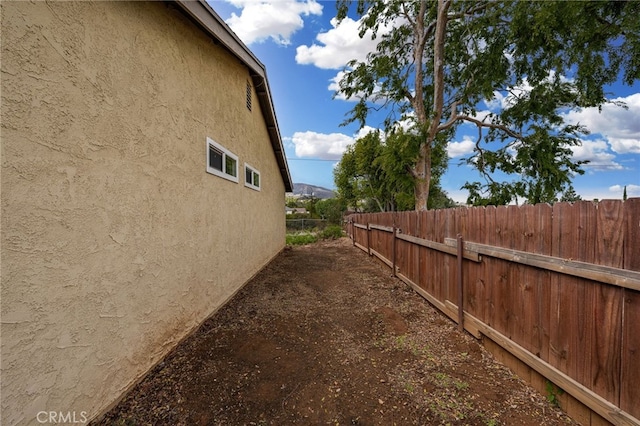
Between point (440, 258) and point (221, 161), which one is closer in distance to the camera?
point (440, 258)

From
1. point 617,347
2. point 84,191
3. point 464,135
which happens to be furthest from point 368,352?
point 464,135

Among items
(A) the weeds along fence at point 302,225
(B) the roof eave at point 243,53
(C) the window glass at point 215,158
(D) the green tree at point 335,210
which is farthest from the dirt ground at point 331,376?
(D) the green tree at point 335,210

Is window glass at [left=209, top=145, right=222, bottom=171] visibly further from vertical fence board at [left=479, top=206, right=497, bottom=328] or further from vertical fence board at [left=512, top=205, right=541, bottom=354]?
vertical fence board at [left=512, top=205, right=541, bottom=354]

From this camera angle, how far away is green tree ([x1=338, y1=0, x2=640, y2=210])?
298 inches

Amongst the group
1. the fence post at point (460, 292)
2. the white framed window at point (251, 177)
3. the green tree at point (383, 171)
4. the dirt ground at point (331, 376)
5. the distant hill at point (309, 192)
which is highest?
the distant hill at point (309, 192)

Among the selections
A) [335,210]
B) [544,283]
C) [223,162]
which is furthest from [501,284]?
[335,210]

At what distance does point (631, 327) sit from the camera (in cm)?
175

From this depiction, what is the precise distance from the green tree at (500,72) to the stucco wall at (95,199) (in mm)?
8191

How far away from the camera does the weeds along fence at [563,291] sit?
180 centimetres

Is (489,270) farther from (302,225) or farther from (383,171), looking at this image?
(302,225)

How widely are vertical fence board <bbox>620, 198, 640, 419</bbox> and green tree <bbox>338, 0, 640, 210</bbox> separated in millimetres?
7904

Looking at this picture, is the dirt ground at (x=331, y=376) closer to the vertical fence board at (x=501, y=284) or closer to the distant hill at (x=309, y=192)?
the vertical fence board at (x=501, y=284)

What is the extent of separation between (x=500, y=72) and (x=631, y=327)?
10717 millimetres

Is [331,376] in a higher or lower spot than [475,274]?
lower
